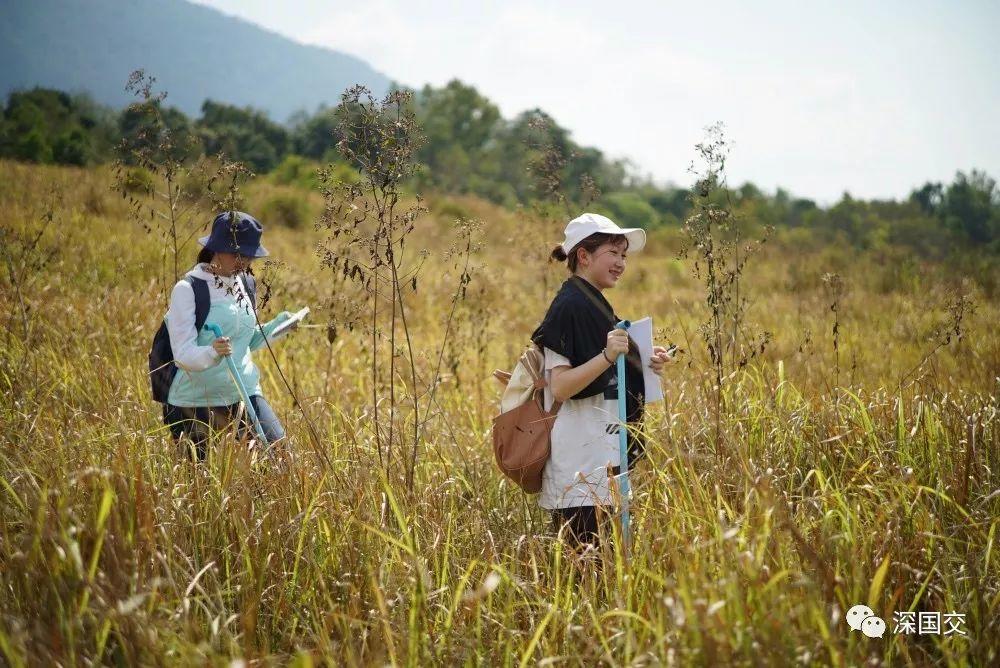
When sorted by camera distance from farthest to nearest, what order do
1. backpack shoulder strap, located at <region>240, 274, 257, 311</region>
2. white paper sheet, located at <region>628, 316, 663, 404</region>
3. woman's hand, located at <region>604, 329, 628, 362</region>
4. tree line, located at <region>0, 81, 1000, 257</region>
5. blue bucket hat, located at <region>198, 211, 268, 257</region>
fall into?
tree line, located at <region>0, 81, 1000, 257</region>, backpack shoulder strap, located at <region>240, 274, 257, 311</region>, blue bucket hat, located at <region>198, 211, 268, 257</region>, white paper sheet, located at <region>628, 316, 663, 404</region>, woman's hand, located at <region>604, 329, 628, 362</region>

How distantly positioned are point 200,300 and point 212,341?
8.5 inches

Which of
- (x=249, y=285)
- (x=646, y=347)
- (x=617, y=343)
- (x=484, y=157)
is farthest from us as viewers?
(x=484, y=157)

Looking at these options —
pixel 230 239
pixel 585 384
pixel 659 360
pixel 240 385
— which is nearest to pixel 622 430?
pixel 585 384

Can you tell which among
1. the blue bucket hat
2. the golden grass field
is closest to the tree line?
the blue bucket hat

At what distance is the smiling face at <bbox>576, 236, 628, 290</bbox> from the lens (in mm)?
2883

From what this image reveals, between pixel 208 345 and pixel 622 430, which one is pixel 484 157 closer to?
pixel 208 345

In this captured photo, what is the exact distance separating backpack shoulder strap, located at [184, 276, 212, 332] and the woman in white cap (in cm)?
171

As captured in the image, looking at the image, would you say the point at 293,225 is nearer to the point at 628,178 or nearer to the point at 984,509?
the point at 984,509

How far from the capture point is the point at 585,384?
2705 mm

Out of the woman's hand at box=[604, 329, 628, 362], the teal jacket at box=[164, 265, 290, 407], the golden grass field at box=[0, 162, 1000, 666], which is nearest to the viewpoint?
the golden grass field at box=[0, 162, 1000, 666]

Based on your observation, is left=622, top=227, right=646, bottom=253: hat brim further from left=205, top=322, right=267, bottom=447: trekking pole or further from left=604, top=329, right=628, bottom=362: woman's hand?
left=205, top=322, right=267, bottom=447: trekking pole

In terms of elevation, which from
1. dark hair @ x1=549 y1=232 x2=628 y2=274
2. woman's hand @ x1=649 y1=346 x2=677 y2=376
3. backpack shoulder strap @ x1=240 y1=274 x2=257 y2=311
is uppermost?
dark hair @ x1=549 y1=232 x2=628 y2=274

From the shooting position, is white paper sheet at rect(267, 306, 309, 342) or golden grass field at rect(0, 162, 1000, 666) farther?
white paper sheet at rect(267, 306, 309, 342)

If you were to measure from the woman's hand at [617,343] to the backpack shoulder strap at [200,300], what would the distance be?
2.04 m
